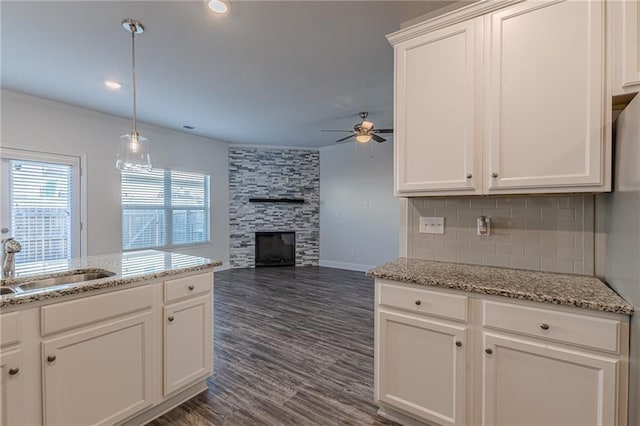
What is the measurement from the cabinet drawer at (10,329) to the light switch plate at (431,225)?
7.52 feet

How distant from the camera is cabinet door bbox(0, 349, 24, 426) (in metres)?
1.24

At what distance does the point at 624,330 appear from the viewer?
1.19m

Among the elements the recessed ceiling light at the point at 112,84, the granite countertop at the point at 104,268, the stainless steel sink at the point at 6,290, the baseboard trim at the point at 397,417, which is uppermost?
the recessed ceiling light at the point at 112,84

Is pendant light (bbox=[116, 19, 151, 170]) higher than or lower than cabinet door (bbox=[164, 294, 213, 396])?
higher

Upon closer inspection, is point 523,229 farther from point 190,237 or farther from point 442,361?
point 190,237

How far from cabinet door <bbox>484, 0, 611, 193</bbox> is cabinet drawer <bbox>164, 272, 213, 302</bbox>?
191 centimetres

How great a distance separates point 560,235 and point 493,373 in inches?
36.3

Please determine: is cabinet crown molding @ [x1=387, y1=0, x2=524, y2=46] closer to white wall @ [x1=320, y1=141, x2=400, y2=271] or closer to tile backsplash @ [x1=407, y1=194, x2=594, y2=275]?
tile backsplash @ [x1=407, y1=194, x2=594, y2=275]

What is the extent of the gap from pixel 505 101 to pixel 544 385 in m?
1.44

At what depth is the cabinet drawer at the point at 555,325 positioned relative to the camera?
122 centimetres

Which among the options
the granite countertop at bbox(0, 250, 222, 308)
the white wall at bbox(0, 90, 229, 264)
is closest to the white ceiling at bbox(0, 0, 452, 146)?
the white wall at bbox(0, 90, 229, 264)

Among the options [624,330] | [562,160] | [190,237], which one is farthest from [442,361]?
[190,237]

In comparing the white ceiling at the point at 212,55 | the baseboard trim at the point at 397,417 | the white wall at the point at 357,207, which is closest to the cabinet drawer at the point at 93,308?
the baseboard trim at the point at 397,417

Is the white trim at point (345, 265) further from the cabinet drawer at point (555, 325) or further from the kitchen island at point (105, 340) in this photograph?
the cabinet drawer at point (555, 325)
